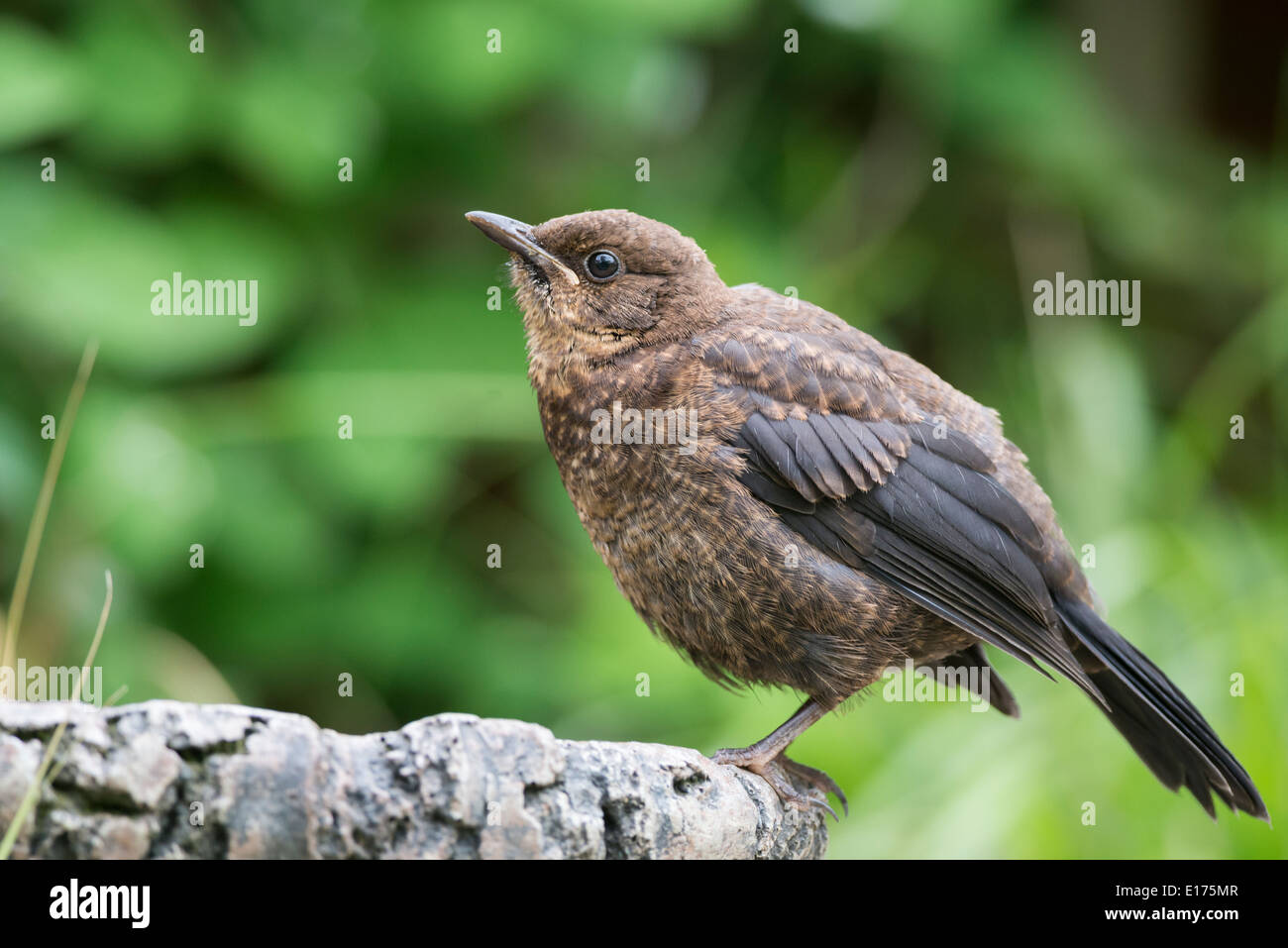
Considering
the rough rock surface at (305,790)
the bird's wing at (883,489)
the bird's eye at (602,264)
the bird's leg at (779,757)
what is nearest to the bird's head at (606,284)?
the bird's eye at (602,264)

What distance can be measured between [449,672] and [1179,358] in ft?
13.5

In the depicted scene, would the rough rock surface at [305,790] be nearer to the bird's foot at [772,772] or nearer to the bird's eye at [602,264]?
the bird's foot at [772,772]

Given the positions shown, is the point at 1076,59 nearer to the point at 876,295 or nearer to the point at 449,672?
the point at 876,295

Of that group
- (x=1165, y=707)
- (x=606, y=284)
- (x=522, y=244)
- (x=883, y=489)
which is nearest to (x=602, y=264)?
(x=606, y=284)

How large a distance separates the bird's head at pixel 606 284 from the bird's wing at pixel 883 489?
18 cm

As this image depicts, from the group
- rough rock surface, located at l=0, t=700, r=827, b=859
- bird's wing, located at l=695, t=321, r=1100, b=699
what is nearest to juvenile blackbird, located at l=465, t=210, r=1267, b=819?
bird's wing, located at l=695, t=321, r=1100, b=699

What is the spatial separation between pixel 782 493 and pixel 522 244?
3.17 feet

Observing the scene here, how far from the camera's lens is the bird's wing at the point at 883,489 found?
10.3ft

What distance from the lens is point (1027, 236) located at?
6074 mm

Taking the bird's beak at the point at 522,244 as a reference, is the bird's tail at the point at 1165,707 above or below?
below

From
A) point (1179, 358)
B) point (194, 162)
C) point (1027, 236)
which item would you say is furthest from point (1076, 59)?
point (194, 162)

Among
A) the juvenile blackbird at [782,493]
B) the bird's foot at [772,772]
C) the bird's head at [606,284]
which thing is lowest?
the bird's foot at [772,772]

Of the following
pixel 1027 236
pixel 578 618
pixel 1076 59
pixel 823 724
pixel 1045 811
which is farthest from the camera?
pixel 1076 59

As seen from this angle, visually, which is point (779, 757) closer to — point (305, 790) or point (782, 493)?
point (782, 493)
